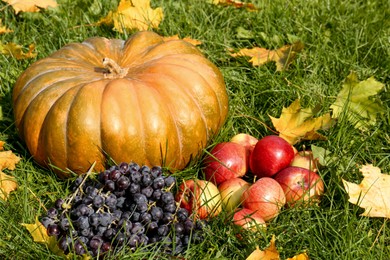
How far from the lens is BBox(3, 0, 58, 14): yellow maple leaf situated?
13.1 ft

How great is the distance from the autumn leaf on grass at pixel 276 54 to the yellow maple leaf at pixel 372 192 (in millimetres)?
1096

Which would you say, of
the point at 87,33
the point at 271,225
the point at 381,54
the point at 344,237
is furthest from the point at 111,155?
the point at 381,54

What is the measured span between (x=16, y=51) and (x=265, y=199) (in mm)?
1908

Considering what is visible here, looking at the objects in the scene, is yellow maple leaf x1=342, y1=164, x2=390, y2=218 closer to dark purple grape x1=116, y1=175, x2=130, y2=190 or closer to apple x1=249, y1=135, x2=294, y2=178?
apple x1=249, y1=135, x2=294, y2=178

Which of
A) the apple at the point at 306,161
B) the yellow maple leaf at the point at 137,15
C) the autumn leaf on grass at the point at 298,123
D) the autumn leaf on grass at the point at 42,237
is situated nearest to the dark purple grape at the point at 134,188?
the autumn leaf on grass at the point at 42,237

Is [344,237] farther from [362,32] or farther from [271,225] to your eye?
[362,32]

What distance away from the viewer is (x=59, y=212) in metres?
2.47

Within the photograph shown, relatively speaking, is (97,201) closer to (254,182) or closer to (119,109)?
(119,109)

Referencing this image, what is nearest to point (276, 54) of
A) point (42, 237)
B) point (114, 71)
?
point (114, 71)

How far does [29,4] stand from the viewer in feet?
13.2

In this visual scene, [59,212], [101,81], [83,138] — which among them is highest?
[101,81]

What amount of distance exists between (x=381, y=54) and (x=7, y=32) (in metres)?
2.47

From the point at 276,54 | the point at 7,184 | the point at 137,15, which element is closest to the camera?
the point at 7,184

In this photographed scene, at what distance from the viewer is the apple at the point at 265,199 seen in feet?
8.45
